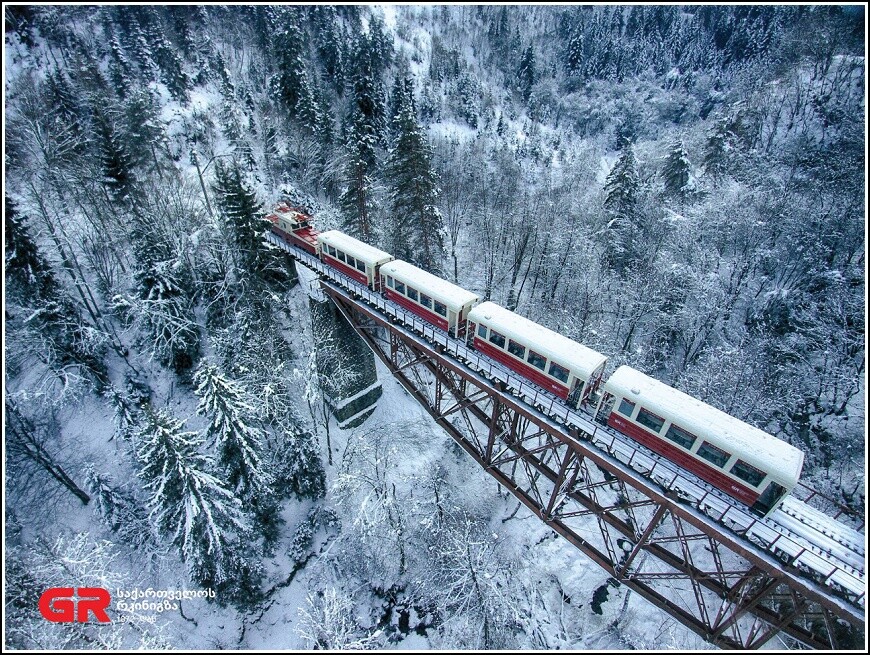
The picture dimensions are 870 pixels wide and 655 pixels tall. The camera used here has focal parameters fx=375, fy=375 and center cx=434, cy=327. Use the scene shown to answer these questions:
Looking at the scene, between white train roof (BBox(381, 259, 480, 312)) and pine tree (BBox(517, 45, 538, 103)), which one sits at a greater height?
pine tree (BBox(517, 45, 538, 103))

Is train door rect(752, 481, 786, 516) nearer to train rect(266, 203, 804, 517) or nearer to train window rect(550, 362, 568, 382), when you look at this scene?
train rect(266, 203, 804, 517)

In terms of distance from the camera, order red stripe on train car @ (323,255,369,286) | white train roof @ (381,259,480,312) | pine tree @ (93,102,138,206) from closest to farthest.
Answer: white train roof @ (381,259,480,312)
red stripe on train car @ (323,255,369,286)
pine tree @ (93,102,138,206)

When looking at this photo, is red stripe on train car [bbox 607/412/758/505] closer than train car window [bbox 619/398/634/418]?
Yes

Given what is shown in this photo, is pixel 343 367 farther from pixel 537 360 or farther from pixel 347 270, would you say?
pixel 537 360

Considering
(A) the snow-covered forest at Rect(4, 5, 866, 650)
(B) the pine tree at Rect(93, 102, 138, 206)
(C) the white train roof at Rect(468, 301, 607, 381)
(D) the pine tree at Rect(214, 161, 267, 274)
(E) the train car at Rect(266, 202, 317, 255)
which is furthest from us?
(E) the train car at Rect(266, 202, 317, 255)

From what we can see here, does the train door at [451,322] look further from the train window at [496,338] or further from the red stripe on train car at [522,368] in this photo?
the train window at [496,338]

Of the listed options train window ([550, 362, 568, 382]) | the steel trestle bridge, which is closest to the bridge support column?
the steel trestle bridge

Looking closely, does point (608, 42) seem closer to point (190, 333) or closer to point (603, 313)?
point (603, 313)
